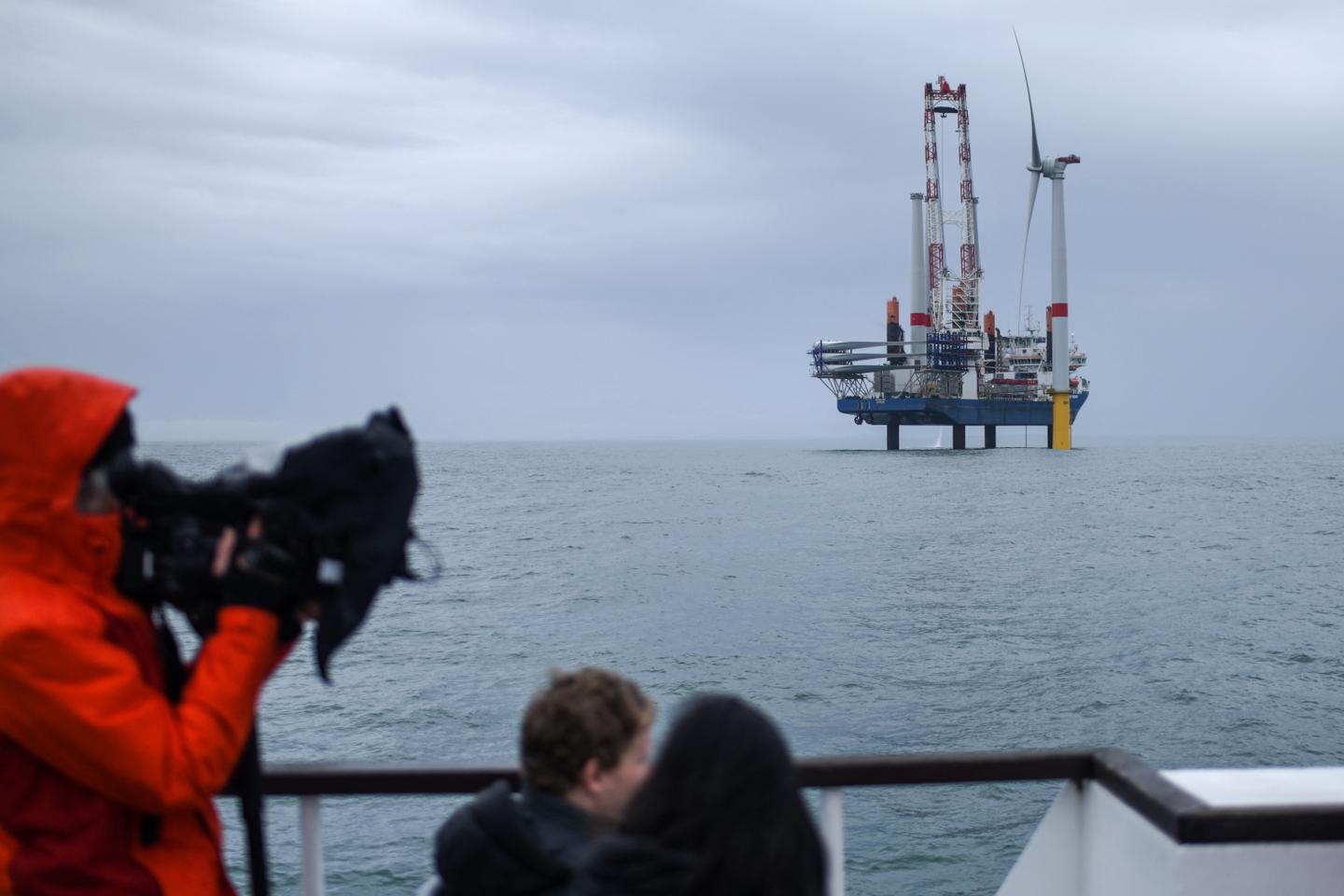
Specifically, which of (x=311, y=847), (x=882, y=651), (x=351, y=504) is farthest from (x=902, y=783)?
(x=882, y=651)

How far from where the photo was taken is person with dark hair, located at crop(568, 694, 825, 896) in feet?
4.20

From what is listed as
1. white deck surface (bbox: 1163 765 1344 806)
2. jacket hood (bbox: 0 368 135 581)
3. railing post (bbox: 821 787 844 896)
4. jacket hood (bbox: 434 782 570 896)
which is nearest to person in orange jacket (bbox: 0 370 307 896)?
jacket hood (bbox: 0 368 135 581)

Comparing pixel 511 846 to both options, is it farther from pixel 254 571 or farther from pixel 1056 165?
pixel 1056 165

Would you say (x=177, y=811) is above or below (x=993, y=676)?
above

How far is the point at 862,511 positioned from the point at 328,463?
4811 cm

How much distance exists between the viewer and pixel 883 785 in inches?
88.7

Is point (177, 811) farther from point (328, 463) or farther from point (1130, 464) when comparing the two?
point (1130, 464)

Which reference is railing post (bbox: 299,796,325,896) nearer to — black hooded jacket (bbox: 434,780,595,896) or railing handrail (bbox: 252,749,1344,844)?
railing handrail (bbox: 252,749,1344,844)

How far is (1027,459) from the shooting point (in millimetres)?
90438

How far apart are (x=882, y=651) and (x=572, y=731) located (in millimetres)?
18492

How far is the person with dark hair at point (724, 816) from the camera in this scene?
1.28 meters

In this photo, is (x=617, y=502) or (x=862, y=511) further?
(x=617, y=502)

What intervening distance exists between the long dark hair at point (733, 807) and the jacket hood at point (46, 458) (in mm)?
834

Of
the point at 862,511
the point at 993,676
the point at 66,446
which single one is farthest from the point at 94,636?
the point at 862,511
